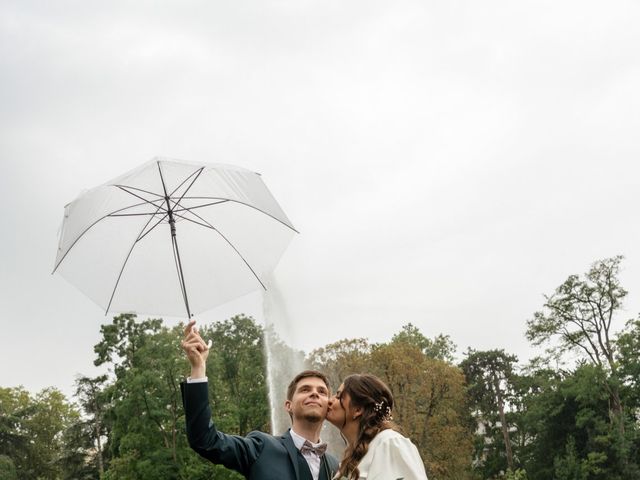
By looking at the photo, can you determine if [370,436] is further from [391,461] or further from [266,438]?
[266,438]

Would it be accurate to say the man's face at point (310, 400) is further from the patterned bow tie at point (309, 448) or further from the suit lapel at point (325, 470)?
the suit lapel at point (325, 470)

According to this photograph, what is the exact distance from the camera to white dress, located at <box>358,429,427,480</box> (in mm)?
3742

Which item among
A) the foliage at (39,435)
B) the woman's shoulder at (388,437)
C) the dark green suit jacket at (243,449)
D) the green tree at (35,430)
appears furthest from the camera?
the green tree at (35,430)

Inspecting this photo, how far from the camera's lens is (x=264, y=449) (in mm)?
4398

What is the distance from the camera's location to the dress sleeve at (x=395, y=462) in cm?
374

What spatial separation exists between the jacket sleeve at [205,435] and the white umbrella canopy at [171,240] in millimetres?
1709

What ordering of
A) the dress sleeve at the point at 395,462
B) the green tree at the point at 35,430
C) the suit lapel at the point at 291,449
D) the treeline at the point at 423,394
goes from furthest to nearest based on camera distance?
the green tree at the point at 35,430 → the treeline at the point at 423,394 → the suit lapel at the point at 291,449 → the dress sleeve at the point at 395,462

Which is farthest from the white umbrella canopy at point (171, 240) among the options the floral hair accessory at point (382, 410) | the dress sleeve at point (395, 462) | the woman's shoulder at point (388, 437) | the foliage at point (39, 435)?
the foliage at point (39, 435)

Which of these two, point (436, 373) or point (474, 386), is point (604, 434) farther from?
point (474, 386)

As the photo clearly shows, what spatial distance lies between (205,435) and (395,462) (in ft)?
3.52

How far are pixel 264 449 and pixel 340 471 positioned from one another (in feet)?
1.82

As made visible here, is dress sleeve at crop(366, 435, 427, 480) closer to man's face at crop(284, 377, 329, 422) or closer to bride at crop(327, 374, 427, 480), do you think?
bride at crop(327, 374, 427, 480)

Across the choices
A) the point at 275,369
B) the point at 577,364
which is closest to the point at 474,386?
the point at 577,364

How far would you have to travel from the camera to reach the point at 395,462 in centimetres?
383
